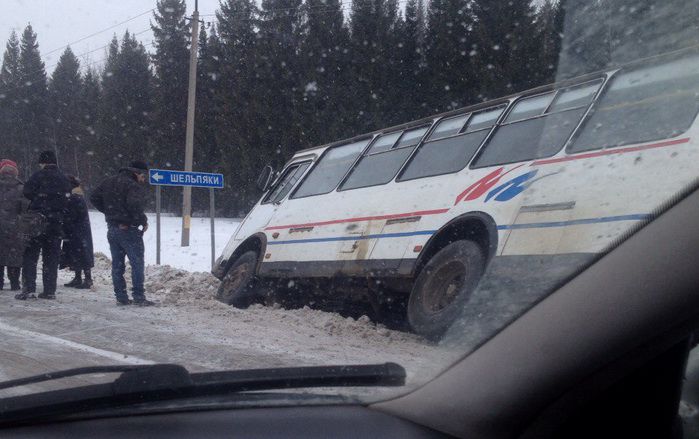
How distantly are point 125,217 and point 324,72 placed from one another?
9127 mm

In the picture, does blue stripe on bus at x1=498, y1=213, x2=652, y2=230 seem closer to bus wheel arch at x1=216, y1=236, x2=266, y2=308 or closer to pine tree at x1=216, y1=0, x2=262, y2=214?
bus wheel arch at x1=216, y1=236, x2=266, y2=308

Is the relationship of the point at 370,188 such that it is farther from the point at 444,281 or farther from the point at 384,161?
the point at 444,281

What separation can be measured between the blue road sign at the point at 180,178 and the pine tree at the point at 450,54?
498 cm

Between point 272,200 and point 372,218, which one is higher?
point 272,200

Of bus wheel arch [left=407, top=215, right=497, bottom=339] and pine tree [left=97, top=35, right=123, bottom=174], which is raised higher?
pine tree [left=97, top=35, right=123, bottom=174]

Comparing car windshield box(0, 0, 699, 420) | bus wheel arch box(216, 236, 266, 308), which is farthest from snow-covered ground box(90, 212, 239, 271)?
bus wheel arch box(216, 236, 266, 308)

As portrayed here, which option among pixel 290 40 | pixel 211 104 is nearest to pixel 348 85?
pixel 290 40

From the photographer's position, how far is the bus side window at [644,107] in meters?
2.87

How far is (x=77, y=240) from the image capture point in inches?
414

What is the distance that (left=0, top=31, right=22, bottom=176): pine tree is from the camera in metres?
13.2

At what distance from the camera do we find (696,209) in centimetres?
151

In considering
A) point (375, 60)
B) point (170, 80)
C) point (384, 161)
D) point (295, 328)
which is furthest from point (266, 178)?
point (170, 80)

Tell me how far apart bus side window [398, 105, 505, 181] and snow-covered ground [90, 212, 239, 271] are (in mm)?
8502

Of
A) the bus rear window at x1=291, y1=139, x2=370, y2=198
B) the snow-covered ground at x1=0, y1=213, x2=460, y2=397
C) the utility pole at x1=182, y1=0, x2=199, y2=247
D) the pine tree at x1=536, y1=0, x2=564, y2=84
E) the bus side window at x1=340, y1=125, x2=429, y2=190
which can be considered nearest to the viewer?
the snow-covered ground at x1=0, y1=213, x2=460, y2=397
